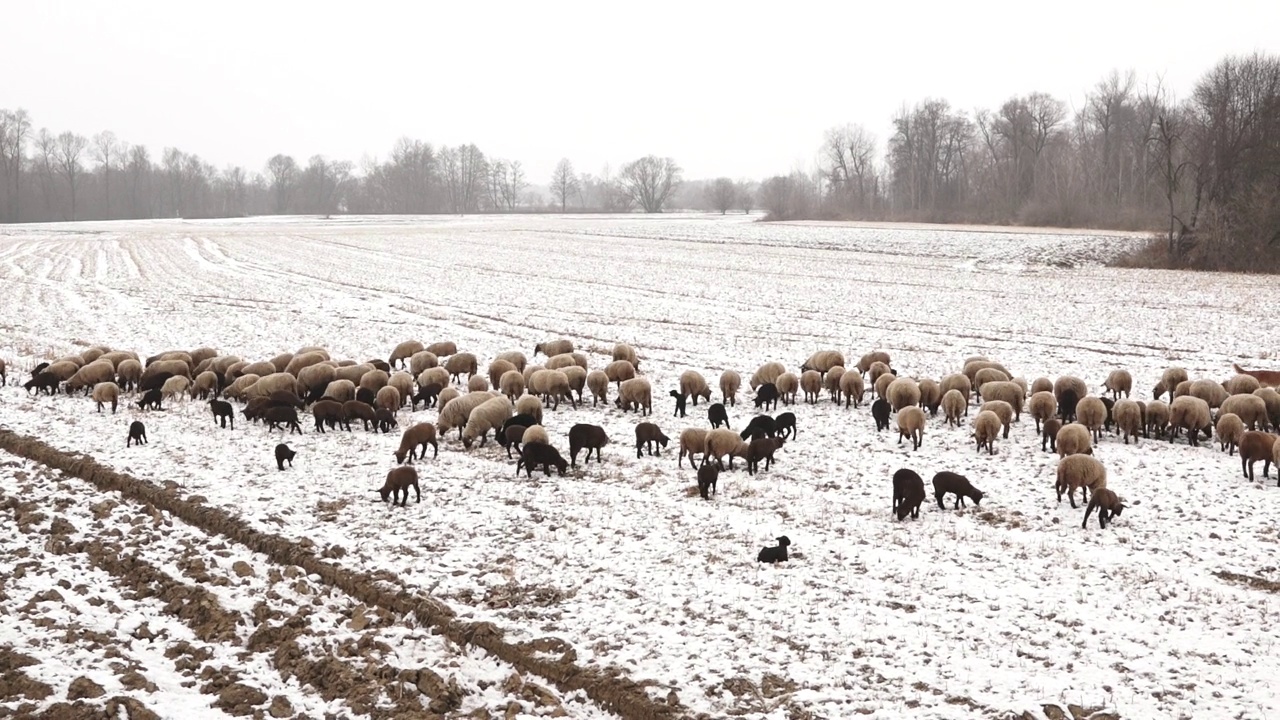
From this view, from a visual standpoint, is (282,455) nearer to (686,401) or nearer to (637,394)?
(637,394)

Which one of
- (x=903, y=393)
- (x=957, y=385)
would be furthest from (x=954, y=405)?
(x=957, y=385)

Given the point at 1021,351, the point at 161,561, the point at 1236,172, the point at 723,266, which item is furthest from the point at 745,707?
the point at 1236,172

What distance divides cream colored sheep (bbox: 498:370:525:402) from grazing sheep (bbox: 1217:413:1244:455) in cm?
1297

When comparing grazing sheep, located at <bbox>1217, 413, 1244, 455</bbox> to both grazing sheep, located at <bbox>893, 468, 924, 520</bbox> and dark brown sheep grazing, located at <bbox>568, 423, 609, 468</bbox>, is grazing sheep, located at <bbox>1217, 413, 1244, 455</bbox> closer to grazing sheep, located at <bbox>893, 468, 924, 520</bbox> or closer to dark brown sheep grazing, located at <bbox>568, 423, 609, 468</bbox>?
grazing sheep, located at <bbox>893, 468, 924, 520</bbox>

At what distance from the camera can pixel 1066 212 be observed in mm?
72562

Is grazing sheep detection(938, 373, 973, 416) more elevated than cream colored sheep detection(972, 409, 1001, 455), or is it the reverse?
grazing sheep detection(938, 373, 973, 416)

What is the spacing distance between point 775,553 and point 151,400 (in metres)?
13.8

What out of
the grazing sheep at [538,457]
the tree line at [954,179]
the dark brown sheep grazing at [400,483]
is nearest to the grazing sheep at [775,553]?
the grazing sheep at [538,457]

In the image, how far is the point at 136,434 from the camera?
15.0 metres

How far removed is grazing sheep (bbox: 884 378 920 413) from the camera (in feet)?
56.3

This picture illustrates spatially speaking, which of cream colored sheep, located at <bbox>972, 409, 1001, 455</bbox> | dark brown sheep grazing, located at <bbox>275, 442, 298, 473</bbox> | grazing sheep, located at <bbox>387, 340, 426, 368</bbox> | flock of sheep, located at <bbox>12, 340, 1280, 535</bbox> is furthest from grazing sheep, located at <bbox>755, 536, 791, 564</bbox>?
grazing sheep, located at <bbox>387, 340, 426, 368</bbox>

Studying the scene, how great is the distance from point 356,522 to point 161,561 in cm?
229

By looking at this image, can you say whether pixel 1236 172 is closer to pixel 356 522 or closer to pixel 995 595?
pixel 995 595

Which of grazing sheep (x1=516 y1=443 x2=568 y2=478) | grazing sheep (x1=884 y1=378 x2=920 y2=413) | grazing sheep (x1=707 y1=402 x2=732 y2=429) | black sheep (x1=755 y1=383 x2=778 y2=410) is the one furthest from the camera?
black sheep (x1=755 y1=383 x2=778 y2=410)
